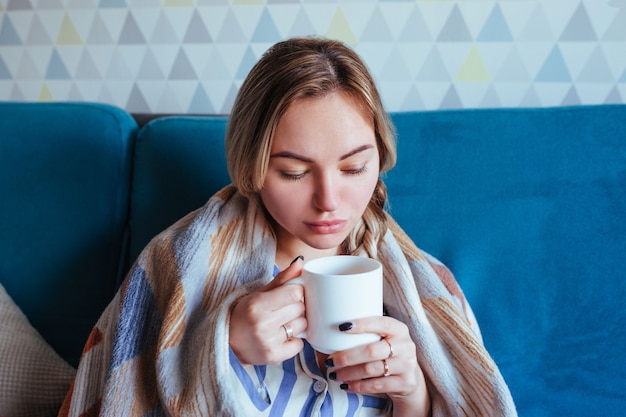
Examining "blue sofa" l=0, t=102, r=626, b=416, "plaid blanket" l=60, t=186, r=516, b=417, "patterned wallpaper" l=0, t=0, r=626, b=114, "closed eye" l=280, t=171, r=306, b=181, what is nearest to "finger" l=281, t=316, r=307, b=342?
"plaid blanket" l=60, t=186, r=516, b=417

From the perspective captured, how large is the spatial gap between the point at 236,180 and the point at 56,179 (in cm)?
61

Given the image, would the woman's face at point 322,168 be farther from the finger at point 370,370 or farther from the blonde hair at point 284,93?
the finger at point 370,370

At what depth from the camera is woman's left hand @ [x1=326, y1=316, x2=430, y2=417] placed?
2.69 feet

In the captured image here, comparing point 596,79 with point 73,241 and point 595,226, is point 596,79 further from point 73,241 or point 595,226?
point 73,241

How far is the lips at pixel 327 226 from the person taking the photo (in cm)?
94

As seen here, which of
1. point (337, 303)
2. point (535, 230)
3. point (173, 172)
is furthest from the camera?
point (173, 172)

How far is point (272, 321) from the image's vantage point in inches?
33.2

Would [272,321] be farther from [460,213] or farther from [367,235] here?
[460,213]

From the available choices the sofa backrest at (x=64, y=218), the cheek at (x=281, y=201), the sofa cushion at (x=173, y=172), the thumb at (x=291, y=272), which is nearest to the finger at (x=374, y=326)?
the thumb at (x=291, y=272)

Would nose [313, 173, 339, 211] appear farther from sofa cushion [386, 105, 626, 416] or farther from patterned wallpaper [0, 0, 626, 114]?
patterned wallpaper [0, 0, 626, 114]

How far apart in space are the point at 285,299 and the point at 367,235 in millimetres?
321

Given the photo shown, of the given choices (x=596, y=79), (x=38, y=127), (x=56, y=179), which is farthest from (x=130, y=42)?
(x=596, y=79)

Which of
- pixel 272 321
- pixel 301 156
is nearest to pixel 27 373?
pixel 272 321

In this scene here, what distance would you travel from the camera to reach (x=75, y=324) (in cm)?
138
